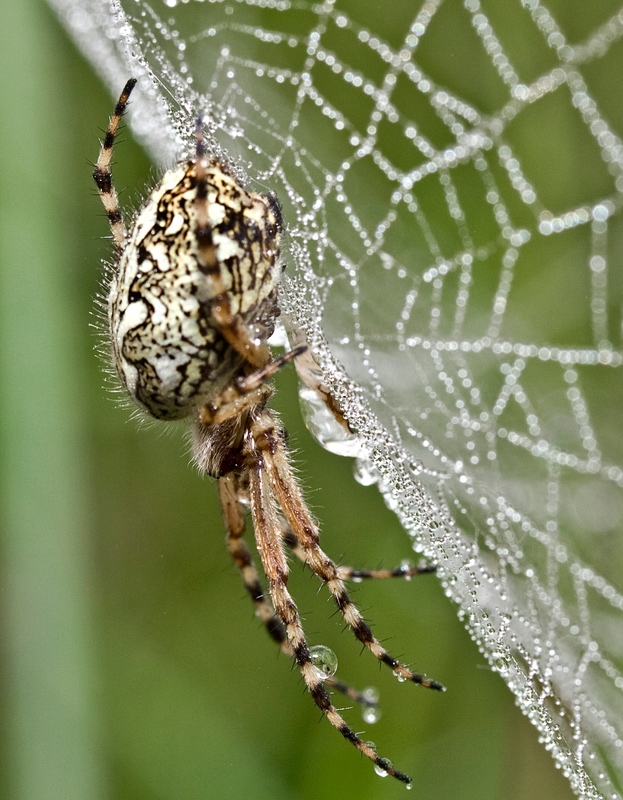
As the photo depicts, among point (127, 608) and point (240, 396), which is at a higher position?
point (240, 396)

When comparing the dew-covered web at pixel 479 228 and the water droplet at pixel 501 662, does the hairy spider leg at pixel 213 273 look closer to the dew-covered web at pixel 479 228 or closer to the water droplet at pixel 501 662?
the dew-covered web at pixel 479 228

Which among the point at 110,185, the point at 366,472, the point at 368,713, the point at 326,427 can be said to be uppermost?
the point at 110,185

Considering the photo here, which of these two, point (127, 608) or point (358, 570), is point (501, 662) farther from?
point (127, 608)

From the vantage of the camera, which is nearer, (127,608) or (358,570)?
(358,570)

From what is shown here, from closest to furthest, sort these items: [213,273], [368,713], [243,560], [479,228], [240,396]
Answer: [213,273] → [240,396] → [368,713] → [243,560] → [479,228]

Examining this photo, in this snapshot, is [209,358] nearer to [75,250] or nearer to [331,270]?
[331,270]

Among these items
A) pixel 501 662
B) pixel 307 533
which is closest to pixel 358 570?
pixel 307 533

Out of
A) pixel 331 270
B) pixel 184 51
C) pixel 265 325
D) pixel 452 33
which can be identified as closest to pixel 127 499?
pixel 331 270
